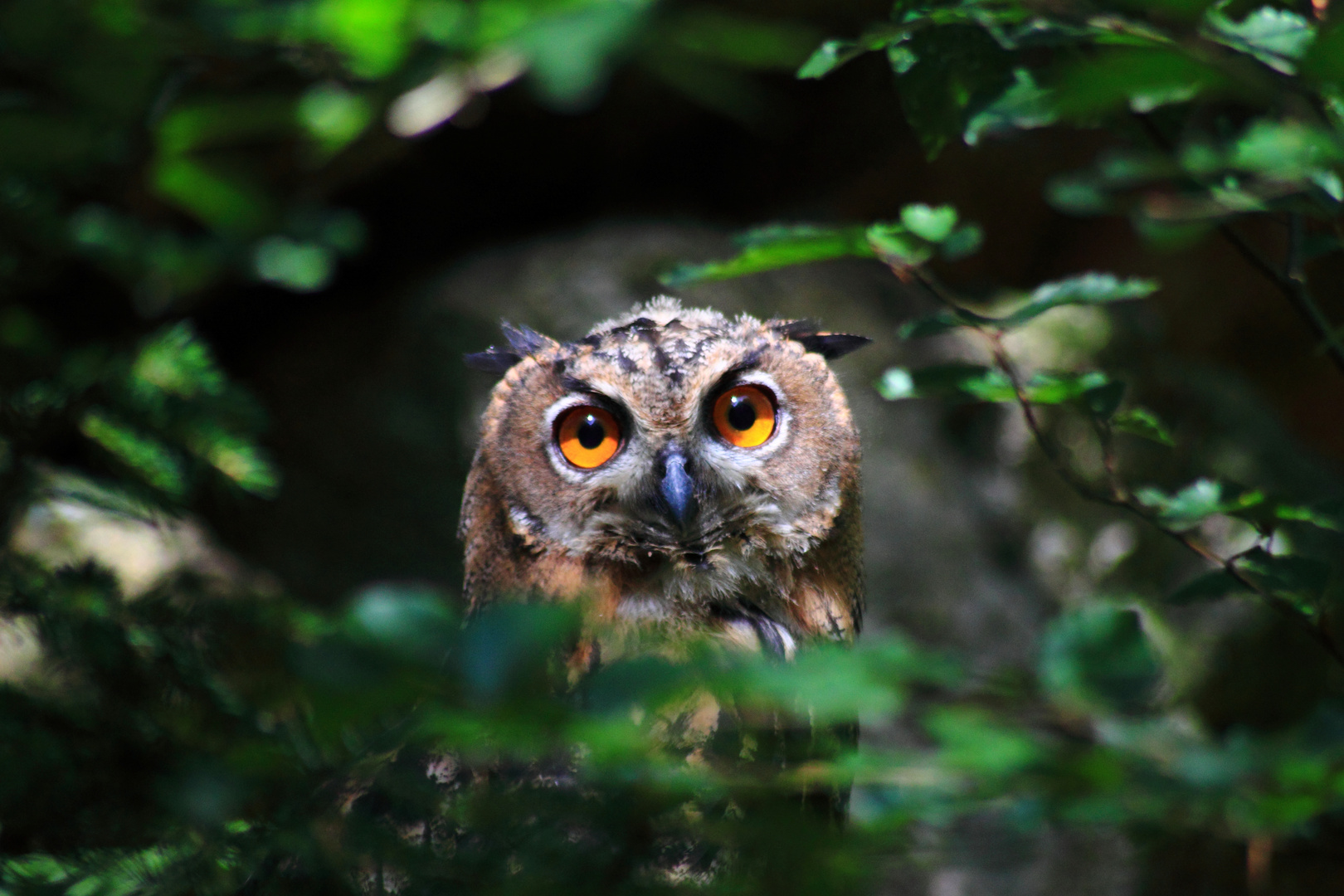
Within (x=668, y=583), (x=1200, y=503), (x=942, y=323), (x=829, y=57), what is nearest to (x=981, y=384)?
(x=942, y=323)

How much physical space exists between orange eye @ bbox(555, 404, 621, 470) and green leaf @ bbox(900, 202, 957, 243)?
1.97ft

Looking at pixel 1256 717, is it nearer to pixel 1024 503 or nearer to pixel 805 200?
pixel 1024 503

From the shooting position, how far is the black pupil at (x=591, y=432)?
136cm

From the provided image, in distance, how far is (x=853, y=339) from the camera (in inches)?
58.6

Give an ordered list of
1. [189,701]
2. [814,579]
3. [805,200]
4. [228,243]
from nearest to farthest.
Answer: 1. [189,701]
2. [814,579]
3. [228,243]
4. [805,200]

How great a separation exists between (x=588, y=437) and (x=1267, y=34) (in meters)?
0.91

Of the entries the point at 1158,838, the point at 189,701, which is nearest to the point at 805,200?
the point at 189,701

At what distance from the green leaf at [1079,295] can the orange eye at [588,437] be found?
64cm

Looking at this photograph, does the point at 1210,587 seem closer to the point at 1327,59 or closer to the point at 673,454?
the point at 1327,59

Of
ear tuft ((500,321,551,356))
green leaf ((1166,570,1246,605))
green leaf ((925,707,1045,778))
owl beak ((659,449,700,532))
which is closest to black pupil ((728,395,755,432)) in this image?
owl beak ((659,449,700,532))

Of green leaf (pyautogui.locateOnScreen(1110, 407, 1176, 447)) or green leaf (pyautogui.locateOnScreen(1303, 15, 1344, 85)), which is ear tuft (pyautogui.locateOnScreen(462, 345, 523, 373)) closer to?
green leaf (pyautogui.locateOnScreen(1110, 407, 1176, 447))

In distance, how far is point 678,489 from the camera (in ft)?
4.30

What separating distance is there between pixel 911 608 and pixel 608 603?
7.04ft

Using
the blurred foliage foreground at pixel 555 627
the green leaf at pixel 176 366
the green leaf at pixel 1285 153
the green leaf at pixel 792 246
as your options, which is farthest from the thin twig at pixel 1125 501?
the green leaf at pixel 176 366
